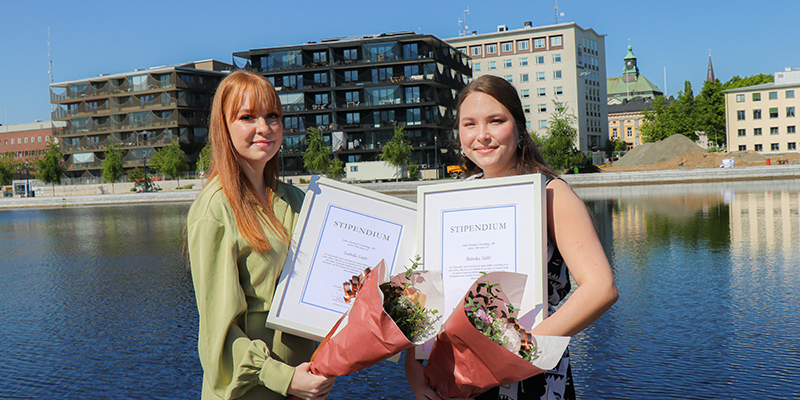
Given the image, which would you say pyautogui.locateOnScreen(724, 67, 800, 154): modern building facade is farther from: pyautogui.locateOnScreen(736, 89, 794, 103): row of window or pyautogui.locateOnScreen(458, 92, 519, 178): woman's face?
pyautogui.locateOnScreen(458, 92, 519, 178): woman's face

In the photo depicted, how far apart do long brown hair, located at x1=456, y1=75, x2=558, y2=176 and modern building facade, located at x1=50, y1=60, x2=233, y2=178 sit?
79.6 m

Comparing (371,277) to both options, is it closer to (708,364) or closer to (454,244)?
(454,244)

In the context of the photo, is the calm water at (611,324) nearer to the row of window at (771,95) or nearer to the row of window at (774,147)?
the row of window at (774,147)

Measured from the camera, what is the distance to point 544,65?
8838 cm

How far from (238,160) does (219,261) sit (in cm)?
48

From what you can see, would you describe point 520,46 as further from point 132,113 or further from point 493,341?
point 493,341

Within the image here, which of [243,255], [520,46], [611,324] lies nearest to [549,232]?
[243,255]

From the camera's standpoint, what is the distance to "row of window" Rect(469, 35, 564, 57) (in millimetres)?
87625

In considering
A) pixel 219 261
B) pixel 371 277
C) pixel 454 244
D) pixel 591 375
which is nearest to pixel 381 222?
pixel 454 244

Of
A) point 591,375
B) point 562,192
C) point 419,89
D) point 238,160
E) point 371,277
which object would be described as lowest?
point 591,375

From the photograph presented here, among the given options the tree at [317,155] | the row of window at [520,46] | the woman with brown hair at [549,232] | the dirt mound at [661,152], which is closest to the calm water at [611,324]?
the woman with brown hair at [549,232]

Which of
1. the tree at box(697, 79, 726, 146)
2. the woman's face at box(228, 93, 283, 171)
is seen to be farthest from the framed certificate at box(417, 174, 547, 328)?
the tree at box(697, 79, 726, 146)

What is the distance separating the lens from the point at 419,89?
6462 centimetres

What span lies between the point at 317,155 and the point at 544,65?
44.2 metres
